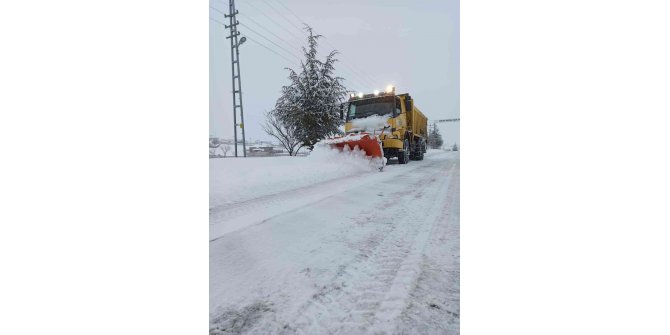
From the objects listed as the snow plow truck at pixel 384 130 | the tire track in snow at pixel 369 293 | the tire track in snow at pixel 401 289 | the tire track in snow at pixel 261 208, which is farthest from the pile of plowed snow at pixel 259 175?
the tire track in snow at pixel 401 289

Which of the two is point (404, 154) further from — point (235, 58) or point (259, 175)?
point (235, 58)

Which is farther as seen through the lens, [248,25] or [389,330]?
[248,25]

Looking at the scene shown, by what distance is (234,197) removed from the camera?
2250mm

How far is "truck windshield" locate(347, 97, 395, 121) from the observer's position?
2186 mm

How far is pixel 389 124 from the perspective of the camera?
3.41 metres

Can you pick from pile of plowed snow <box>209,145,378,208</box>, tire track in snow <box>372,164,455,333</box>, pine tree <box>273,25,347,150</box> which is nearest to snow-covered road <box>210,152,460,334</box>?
tire track in snow <box>372,164,455,333</box>

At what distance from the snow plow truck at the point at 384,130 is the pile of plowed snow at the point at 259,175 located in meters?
0.31

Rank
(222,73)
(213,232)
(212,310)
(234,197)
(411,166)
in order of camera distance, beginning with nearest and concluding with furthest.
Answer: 1. (212,310)
2. (213,232)
3. (222,73)
4. (234,197)
5. (411,166)

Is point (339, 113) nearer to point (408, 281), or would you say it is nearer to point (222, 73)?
point (222, 73)

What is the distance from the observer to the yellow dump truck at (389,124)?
2.17m

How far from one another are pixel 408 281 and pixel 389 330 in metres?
0.22

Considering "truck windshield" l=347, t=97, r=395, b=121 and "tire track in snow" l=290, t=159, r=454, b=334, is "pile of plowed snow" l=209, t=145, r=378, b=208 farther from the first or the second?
"tire track in snow" l=290, t=159, r=454, b=334

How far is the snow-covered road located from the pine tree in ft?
1.66
